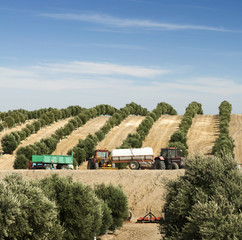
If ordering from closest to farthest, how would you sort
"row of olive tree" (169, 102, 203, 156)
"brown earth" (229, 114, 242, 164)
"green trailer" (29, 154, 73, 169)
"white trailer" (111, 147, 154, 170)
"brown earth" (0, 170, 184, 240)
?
1. "brown earth" (0, 170, 184, 240)
2. "white trailer" (111, 147, 154, 170)
3. "green trailer" (29, 154, 73, 169)
4. "row of olive tree" (169, 102, 203, 156)
5. "brown earth" (229, 114, 242, 164)

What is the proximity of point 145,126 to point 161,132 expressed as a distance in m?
6.31

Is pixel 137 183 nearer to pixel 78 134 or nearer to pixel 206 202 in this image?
pixel 206 202

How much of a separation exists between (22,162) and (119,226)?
139 ft

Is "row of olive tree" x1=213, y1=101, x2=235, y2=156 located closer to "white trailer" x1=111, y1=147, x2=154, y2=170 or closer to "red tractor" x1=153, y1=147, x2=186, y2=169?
"red tractor" x1=153, y1=147, x2=186, y2=169

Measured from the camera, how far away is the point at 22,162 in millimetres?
79438

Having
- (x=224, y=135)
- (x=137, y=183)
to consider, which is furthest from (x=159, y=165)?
(x=224, y=135)

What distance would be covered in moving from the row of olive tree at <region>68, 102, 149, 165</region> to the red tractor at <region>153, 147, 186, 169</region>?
3466 cm

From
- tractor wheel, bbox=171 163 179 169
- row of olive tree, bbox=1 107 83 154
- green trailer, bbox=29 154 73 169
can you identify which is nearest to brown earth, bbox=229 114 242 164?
tractor wheel, bbox=171 163 179 169

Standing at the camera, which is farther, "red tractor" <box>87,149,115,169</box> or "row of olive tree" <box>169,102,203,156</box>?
"row of olive tree" <box>169,102,203,156</box>

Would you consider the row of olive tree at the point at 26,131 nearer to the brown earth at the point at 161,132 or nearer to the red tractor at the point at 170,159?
the brown earth at the point at 161,132

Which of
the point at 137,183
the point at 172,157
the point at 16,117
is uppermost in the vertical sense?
the point at 16,117

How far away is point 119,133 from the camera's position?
404 ft

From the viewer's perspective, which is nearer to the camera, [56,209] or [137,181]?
[56,209]

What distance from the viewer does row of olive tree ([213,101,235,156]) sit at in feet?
274
